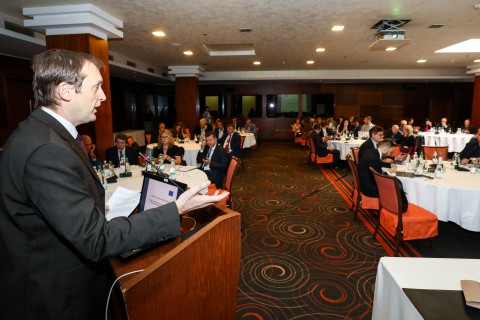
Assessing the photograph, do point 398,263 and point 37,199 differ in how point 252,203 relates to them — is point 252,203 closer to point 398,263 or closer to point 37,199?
point 398,263

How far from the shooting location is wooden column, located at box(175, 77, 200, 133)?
1176cm

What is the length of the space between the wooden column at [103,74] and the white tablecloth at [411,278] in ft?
16.1

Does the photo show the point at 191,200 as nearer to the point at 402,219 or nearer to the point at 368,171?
the point at 402,219

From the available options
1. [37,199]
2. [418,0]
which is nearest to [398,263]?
[37,199]

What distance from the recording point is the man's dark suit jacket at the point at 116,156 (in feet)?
17.1

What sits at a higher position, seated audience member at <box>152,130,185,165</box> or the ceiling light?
the ceiling light

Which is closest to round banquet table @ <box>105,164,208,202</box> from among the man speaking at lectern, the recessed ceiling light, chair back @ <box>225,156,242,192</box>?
chair back @ <box>225,156,242,192</box>

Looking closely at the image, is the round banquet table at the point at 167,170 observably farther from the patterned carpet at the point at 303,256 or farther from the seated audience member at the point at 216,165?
the patterned carpet at the point at 303,256

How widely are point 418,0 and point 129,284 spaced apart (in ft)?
18.5

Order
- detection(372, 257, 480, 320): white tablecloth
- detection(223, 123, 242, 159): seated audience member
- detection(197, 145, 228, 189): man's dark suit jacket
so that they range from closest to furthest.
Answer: detection(372, 257, 480, 320): white tablecloth < detection(197, 145, 228, 189): man's dark suit jacket < detection(223, 123, 242, 159): seated audience member

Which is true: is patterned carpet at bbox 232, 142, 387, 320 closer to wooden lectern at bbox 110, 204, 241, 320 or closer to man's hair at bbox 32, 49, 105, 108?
wooden lectern at bbox 110, 204, 241, 320

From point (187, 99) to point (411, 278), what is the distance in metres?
11.2

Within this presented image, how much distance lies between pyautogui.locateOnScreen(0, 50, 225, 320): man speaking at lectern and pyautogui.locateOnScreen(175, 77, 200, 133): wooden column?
35.7 feet

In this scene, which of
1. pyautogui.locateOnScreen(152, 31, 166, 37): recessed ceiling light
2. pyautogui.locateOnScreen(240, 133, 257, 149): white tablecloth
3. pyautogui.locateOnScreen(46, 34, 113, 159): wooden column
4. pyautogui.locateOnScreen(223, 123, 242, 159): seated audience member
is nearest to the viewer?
pyautogui.locateOnScreen(46, 34, 113, 159): wooden column
